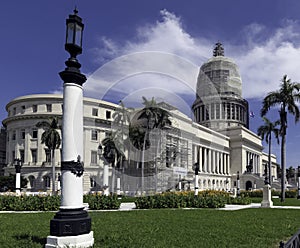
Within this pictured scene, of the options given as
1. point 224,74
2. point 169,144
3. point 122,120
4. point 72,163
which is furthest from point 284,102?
point 224,74

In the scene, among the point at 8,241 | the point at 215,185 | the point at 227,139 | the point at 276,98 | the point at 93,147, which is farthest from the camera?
the point at 227,139

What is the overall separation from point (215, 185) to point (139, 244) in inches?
3473

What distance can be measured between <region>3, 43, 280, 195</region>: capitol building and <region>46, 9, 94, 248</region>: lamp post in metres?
0.75

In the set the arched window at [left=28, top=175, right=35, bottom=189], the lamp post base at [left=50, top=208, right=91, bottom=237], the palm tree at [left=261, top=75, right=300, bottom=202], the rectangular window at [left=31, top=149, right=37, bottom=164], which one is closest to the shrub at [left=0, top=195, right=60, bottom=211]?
the lamp post base at [left=50, top=208, right=91, bottom=237]

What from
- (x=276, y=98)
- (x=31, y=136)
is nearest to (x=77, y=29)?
(x=276, y=98)

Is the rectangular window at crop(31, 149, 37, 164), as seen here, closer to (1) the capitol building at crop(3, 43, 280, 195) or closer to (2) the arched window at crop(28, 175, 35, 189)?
(1) the capitol building at crop(3, 43, 280, 195)

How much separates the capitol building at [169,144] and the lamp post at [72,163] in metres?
0.75

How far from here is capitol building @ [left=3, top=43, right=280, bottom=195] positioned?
22.4 m

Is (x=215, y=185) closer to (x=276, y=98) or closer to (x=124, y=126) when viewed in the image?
(x=276, y=98)

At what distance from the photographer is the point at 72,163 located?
7953 millimetres

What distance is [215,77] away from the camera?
356 ft

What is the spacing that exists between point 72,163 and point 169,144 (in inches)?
1023

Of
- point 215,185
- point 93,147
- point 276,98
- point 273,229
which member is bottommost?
point 215,185

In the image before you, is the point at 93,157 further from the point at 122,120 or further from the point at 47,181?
the point at 122,120
